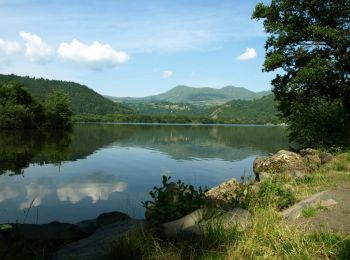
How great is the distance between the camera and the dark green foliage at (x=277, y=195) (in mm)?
10781

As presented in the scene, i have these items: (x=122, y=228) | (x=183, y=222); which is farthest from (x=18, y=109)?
(x=183, y=222)

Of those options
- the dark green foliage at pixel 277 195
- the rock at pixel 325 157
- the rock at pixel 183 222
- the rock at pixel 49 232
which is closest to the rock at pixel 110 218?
the rock at pixel 49 232

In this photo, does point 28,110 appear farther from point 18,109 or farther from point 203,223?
point 203,223

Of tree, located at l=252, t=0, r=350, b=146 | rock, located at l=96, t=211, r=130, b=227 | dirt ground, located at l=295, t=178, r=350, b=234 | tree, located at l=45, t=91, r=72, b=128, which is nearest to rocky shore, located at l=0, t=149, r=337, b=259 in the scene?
rock, located at l=96, t=211, r=130, b=227

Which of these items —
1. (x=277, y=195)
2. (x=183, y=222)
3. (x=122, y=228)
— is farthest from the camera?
(x=277, y=195)

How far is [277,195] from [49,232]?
7.47m

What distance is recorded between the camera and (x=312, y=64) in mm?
29688

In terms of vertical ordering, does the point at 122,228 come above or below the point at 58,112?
below

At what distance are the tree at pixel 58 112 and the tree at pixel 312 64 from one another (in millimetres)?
105011

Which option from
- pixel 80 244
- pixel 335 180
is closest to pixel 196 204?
pixel 80 244

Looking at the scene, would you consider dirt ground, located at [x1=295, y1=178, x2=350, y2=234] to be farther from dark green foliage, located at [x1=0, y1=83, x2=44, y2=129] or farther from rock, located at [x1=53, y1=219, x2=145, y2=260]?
dark green foliage, located at [x1=0, y1=83, x2=44, y2=129]

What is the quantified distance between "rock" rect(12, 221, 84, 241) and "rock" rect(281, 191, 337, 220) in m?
6.98

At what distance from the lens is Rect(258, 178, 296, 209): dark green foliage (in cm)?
1078

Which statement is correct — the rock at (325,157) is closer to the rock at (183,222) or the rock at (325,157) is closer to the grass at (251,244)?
the grass at (251,244)
